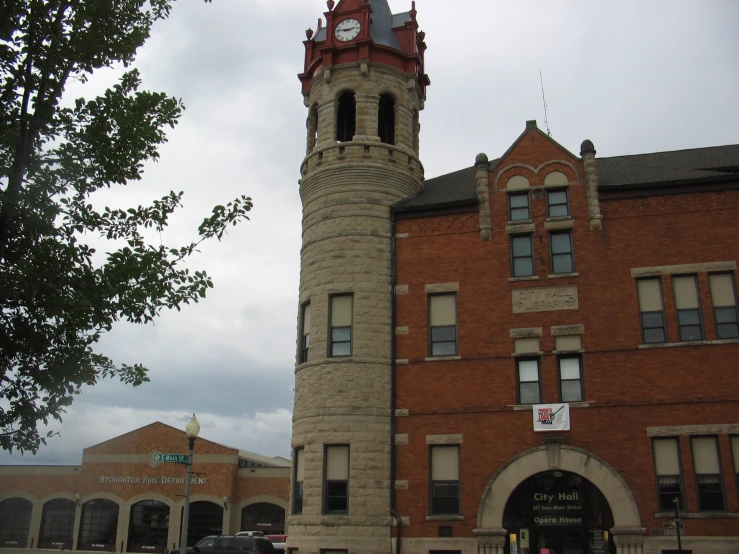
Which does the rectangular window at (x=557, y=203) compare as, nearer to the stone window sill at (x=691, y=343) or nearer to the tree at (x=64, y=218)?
the stone window sill at (x=691, y=343)

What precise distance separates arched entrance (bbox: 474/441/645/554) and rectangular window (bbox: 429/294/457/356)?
14.2ft

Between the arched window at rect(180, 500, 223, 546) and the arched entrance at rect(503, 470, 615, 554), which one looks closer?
the arched entrance at rect(503, 470, 615, 554)

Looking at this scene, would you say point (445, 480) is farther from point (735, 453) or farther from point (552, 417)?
point (735, 453)

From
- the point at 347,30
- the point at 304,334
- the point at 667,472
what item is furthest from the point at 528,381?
the point at 347,30

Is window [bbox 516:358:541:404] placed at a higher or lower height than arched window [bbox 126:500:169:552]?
higher

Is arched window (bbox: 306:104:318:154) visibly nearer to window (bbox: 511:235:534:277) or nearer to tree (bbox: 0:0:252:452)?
window (bbox: 511:235:534:277)

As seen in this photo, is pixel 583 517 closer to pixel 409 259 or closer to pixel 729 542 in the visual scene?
pixel 729 542

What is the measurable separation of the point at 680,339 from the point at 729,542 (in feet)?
20.0

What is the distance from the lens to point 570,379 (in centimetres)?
2419

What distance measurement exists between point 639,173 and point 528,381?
8742 millimetres

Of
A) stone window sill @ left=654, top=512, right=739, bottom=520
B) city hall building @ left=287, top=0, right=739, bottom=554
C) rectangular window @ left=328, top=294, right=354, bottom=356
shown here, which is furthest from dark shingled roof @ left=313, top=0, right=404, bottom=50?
stone window sill @ left=654, top=512, right=739, bottom=520

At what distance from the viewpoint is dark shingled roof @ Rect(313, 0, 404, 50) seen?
100 ft

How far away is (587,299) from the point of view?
80.7ft

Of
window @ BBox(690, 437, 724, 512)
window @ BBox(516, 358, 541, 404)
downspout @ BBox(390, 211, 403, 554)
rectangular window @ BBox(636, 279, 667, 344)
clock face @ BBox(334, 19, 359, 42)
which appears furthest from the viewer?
clock face @ BBox(334, 19, 359, 42)
